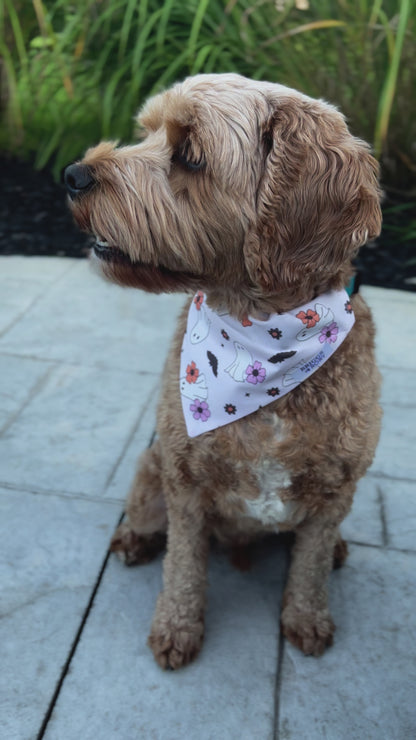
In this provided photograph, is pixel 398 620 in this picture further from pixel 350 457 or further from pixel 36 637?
pixel 36 637

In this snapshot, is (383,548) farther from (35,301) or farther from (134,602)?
(35,301)

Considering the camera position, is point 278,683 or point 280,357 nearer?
point 280,357

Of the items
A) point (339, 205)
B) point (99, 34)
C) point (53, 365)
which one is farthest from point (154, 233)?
point (99, 34)

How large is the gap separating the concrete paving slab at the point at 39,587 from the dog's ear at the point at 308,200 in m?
1.40

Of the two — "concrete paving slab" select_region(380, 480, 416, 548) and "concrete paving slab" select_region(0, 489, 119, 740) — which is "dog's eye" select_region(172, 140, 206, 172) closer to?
"concrete paving slab" select_region(0, 489, 119, 740)

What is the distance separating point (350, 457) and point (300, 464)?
0.52 ft

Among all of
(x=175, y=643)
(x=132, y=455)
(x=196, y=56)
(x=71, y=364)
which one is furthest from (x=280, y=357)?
(x=196, y=56)

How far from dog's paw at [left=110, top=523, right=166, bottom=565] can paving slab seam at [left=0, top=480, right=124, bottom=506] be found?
0.26 m

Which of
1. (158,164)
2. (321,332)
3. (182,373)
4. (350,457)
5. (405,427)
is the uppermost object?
(158,164)

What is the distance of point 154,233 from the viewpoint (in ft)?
6.12

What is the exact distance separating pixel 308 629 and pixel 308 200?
57.3 inches

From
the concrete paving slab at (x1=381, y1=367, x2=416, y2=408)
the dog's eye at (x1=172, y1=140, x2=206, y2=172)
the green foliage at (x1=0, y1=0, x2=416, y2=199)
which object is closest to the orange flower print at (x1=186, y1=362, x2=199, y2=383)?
the dog's eye at (x1=172, y1=140, x2=206, y2=172)

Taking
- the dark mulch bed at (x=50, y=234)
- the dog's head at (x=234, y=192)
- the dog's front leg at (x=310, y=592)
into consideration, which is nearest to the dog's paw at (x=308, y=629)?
the dog's front leg at (x=310, y=592)

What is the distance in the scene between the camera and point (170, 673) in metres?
2.25
